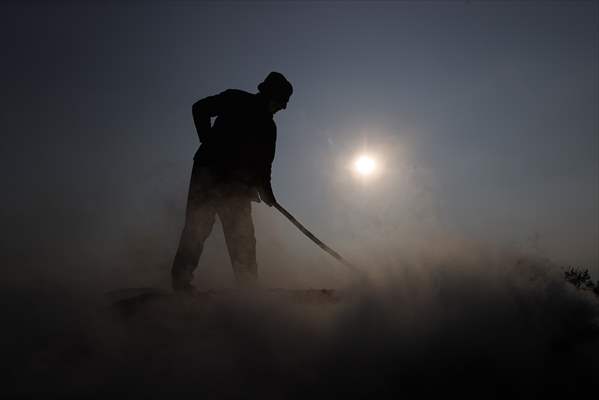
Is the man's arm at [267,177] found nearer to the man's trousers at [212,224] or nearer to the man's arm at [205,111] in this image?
the man's trousers at [212,224]

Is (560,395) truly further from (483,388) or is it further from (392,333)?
(392,333)

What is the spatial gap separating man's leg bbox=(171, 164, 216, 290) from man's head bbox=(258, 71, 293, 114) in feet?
3.71

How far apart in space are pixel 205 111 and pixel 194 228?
4.16ft

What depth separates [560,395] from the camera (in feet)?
5.76

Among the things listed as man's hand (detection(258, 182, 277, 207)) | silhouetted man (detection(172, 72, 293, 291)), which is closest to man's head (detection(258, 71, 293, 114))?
silhouetted man (detection(172, 72, 293, 291))

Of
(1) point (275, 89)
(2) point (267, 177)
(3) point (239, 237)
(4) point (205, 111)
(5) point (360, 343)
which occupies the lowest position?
(5) point (360, 343)

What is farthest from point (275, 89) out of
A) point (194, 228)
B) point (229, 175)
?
point (194, 228)

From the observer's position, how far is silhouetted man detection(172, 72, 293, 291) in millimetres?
3721

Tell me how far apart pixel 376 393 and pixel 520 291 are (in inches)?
45.4

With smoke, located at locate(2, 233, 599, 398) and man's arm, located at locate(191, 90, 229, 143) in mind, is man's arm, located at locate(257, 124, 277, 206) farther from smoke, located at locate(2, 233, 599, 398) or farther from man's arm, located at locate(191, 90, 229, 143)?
smoke, located at locate(2, 233, 599, 398)

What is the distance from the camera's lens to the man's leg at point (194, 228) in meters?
3.65

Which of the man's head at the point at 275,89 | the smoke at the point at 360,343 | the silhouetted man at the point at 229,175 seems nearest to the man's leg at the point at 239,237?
the silhouetted man at the point at 229,175

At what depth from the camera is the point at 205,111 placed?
393 centimetres

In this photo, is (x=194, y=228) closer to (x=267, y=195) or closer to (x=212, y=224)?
(x=212, y=224)
